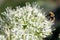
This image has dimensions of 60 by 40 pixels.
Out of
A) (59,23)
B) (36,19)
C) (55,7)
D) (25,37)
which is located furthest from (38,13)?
(55,7)

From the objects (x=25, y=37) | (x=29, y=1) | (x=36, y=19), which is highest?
(x=29, y=1)

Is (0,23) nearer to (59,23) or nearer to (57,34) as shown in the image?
(57,34)

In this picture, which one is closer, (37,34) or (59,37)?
(37,34)

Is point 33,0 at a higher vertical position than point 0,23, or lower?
higher

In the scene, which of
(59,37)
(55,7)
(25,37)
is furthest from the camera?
(55,7)

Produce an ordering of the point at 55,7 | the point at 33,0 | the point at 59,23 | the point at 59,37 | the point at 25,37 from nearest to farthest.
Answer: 1. the point at 25,37
2. the point at 59,37
3. the point at 33,0
4. the point at 59,23
5. the point at 55,7

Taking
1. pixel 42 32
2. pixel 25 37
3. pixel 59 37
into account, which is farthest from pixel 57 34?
pixel 25 37

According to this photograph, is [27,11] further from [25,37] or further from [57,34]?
[57,34]
